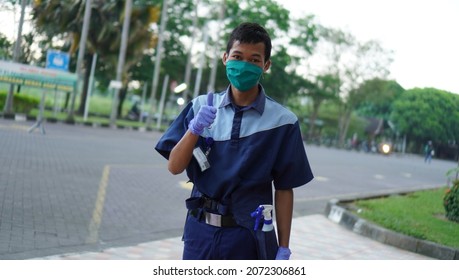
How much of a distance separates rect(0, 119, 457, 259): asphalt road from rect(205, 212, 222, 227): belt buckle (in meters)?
1.91

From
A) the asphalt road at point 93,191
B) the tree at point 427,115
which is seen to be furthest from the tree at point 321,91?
the tree at point 427,115

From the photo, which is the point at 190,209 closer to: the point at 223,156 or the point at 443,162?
the point at 223,156

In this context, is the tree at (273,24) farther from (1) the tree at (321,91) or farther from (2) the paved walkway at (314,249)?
(2) the paved walkway at (314,249)

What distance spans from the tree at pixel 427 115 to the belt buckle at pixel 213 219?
7.43 ft

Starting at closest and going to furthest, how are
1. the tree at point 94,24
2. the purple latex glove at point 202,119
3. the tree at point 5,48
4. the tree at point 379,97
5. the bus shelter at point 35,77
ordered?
the purple latex glove at point 202,119 < the tree at point 379,97 < the tree at point 5,48 < the bus shelter at point 35,77 < the tree at point 94,24

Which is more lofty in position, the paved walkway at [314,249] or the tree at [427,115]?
the tree at [427,115]

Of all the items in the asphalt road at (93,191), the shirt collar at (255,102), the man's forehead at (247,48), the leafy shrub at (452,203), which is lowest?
the asphalt road at (93,191)

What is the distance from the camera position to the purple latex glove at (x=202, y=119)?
90.2 inches

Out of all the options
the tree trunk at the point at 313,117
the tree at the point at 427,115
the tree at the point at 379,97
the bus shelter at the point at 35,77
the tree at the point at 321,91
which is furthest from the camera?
the tree trunk at the point at 313,117

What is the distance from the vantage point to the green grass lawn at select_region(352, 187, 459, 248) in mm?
5273

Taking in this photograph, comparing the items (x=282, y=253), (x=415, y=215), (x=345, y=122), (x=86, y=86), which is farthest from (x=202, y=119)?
(x=86, y=86)

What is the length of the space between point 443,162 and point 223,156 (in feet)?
9.91

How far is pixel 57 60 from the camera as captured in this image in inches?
233
